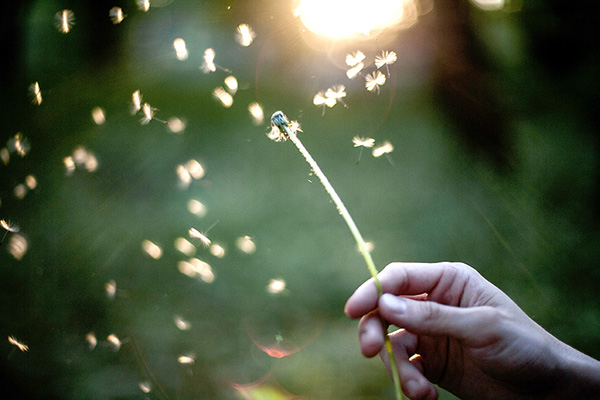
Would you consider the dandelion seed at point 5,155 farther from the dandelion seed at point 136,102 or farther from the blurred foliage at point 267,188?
the dandelion seed at point 136,102

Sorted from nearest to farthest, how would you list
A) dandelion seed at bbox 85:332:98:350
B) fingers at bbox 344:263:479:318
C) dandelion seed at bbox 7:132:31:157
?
1. fingers at bbox 344:263:479:318
2. dandelion seed at bbox 85:332:98:350
3. dandelion seed at bbox 7:132:31:157

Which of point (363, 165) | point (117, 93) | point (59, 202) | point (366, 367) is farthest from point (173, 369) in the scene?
point (117, 93)

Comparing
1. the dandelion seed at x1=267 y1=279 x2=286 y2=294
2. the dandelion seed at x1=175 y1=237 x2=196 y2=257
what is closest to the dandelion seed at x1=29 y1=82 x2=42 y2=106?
the dandelion seed at x1=175 y1=237 x2=196 y2=257

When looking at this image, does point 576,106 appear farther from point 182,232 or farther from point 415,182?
point 182,232

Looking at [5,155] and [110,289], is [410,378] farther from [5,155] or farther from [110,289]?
[5,155]

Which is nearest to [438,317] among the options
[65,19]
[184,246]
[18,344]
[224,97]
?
[18,344]

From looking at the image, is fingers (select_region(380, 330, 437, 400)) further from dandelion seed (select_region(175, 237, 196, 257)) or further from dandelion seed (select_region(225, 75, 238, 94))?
dandelion seed (select_region(225, 75, 238, 94))
